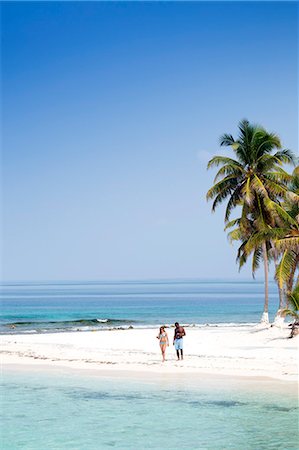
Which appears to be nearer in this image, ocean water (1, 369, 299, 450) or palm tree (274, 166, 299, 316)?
ocean water (1, 369, 299, 450)

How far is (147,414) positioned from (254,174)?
2251 cm

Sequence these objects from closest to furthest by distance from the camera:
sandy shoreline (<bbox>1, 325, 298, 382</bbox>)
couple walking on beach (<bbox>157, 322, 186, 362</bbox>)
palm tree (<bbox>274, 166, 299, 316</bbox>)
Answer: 1. sandy shoreline (<bbox>1, 325, 298, 382</bbox>)
2. couple walking on beach (<bbox>157, 322, 186, 362</bbox>)
3. palm tree (<bbox>274, 166, 299, 316</bbox>)

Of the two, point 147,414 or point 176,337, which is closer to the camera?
point 147,414

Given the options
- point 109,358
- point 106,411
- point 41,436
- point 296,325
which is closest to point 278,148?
point 296,325

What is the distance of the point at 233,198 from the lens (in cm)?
3712

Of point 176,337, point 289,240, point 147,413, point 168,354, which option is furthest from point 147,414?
point 289,240

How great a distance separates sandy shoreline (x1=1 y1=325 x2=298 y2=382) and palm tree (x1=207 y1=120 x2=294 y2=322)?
6858 mm

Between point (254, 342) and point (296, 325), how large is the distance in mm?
2460

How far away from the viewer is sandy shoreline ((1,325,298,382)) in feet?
71.4

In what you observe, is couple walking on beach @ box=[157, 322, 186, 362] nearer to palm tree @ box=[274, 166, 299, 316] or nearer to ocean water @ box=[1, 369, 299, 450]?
ocean water @ box=[1, 369, 299, 450]

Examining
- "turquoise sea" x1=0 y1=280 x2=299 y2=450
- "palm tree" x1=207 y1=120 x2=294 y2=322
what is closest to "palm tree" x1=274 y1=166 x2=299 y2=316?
"palm tree" x1=207 y1=120 x2=294 y2=322

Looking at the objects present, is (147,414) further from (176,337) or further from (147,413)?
(176,337)

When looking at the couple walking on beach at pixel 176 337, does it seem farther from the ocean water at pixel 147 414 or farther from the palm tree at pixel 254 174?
the palm tree at pixel 254 174

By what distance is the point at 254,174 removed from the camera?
36000 mm
